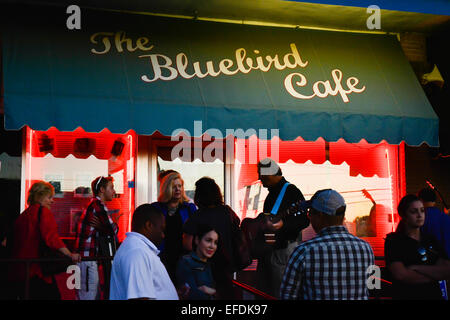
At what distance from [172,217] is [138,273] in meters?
3.08

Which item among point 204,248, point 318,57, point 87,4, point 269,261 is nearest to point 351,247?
point 204,248

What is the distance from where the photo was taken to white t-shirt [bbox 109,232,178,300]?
4238 millimetres

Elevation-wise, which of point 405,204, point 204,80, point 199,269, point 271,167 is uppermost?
point 204,80

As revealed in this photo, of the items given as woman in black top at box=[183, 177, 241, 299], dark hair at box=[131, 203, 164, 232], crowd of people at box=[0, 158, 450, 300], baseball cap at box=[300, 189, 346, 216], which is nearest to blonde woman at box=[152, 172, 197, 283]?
crowd of people at box=[0, 158, 450, 300]

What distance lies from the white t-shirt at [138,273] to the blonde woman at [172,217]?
8.90ft

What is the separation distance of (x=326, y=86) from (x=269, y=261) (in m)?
2.44

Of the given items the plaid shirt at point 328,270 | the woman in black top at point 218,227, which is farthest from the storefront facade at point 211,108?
the plaid shirt at point 328,270

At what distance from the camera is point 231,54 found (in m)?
7.96

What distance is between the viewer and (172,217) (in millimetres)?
7328

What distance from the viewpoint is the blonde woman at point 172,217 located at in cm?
723

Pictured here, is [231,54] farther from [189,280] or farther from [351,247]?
[351,247]

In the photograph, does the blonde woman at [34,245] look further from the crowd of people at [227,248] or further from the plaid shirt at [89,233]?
the plaid shirt at [89,233]

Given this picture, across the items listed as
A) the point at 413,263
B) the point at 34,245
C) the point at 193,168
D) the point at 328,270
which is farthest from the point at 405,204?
the point at 193,168

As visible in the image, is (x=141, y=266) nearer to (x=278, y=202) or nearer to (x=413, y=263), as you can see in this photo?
(x=413, y=263)
